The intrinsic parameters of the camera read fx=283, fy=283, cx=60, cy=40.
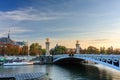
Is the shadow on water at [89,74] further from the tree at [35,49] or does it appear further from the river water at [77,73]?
the tree at [35,49]

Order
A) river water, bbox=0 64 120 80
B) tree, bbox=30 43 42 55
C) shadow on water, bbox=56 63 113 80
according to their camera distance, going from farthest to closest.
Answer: tree, bbox=30 43 42 55, river water, bbox=0 64 120 80, shadow on water, bbox=56 63 113 80

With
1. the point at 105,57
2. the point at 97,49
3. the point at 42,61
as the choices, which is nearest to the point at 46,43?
the point at 42,61

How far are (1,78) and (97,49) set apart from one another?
365 feet

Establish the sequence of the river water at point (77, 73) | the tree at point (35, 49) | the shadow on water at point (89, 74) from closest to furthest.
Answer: the shadow on water at point (89, 74) < the river water at point (77, 73) < the tree at point (35, 49)

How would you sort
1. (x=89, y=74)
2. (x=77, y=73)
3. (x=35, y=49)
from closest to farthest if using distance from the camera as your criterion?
(x=89, y=74)
(x=77, y=73)
(x=35, y=49)

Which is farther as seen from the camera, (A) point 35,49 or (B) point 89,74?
(A) point 35,49

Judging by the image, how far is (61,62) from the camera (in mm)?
101938

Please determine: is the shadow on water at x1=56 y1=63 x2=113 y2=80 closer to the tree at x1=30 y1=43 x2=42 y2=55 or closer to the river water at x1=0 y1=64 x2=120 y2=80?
the river water at x1=0 y1=64 x2=120 y2=80

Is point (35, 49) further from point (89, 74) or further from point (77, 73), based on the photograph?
point (89, 74)

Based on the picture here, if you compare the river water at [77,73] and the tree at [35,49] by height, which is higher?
the tree at [35,49]

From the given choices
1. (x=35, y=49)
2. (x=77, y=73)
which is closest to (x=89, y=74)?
(x=77, y=73)

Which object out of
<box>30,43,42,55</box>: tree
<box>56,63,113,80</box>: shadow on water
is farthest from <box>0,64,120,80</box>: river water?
<box>30,43,42,55</box>: tree

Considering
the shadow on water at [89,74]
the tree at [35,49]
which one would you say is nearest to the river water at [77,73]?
the shadow on water at [89,74]

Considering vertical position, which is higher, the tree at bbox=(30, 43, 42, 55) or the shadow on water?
the tree at bbox=(30, 43, 42, 55)
